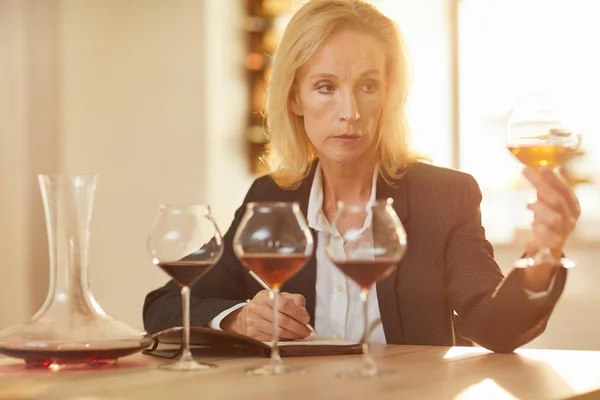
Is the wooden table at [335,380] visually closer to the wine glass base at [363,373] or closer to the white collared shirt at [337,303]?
the wine glass base at [363,373]

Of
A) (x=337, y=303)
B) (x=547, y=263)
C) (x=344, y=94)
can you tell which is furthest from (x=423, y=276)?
(x=547, y=263)

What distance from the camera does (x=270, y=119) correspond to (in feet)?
8.91

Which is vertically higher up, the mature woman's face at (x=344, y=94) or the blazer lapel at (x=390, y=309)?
the mature woman's face at (x=344, y=94)

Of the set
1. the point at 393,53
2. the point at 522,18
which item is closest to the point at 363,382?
the point at 393,53

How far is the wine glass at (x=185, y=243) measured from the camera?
1.52m

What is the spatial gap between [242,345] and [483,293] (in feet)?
1.91

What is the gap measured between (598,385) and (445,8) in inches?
138

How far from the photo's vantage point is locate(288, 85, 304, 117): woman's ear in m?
2.62

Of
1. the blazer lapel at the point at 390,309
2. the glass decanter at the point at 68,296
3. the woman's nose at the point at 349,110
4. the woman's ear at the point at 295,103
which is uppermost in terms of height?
the woman's ear at the point at 295,103

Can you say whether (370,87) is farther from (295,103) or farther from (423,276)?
(423,276)

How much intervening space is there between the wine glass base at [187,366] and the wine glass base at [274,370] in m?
0.08

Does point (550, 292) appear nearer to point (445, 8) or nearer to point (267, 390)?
point (267, 390)

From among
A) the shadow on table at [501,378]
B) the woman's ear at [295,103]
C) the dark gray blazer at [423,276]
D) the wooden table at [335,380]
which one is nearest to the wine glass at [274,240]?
the wooden table at [335,380]

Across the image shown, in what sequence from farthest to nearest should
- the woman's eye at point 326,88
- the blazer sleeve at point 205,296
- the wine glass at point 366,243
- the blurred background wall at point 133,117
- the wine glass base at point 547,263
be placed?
the blurred background wall at point 133,117 → the woman's eye at point 326,88 → the blazer sleeve at point 205,296 → the wine glass base at point 547,263 → the wine glass at point 366,243
